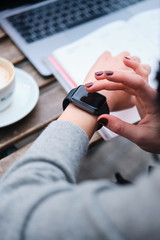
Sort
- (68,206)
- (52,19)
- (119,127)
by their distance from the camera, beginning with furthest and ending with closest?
(52,19) → (119,127) → (68,206)

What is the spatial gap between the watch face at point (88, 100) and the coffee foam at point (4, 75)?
165mm

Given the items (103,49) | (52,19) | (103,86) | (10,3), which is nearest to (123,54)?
(103,49)

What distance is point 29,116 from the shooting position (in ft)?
2.20

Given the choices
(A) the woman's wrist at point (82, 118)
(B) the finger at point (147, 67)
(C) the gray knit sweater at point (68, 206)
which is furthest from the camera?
(B) the finger at point (147, 67)

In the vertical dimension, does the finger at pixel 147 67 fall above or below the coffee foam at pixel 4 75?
below

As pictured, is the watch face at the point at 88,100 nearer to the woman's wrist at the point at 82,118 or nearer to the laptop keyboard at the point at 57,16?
the woman's wrist at the point at 82,118

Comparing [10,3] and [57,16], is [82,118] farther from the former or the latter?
[10,3]

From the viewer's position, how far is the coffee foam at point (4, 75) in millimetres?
636

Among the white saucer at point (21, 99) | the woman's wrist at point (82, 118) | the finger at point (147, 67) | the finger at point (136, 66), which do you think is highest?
the white saucer at point (21, 99)

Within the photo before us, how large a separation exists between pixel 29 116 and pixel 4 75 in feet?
0.36

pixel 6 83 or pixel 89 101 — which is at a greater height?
pixel 6 83

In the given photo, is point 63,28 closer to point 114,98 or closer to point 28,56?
point 28,56

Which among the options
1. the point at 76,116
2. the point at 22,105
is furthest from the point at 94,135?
the point at 22,105

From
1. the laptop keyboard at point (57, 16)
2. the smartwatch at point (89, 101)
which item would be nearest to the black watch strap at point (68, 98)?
the smartwatch at point (89, 101)
